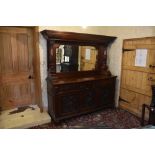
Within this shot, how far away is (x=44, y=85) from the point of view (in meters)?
2.88

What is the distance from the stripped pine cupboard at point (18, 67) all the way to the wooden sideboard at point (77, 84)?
39 cm

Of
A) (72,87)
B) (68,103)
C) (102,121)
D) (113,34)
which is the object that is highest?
(113,34)

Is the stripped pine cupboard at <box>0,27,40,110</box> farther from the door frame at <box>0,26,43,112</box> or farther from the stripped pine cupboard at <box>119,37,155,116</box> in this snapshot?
the stripped pine cupboard at <box>119,37,155,116</box>

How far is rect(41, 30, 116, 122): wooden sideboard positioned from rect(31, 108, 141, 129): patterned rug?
12cm

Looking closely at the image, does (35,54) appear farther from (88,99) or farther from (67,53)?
(88,99)

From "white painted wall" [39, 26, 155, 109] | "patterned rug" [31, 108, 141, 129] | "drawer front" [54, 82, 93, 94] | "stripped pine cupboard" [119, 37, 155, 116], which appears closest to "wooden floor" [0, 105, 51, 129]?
"patterned rug" [31, 108, 141, 129]

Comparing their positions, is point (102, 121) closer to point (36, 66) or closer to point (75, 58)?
point (75, 58)

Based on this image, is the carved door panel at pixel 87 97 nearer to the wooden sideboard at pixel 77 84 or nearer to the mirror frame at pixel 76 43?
the wooden sideboard at pixel 77 84

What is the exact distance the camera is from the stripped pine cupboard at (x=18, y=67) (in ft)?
8.83

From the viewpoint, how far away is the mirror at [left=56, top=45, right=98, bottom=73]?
112 inches

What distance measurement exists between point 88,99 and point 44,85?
0.94 meters

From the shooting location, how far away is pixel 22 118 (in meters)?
2.60

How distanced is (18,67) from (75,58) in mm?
1179

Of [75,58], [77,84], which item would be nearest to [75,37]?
[75,58]
